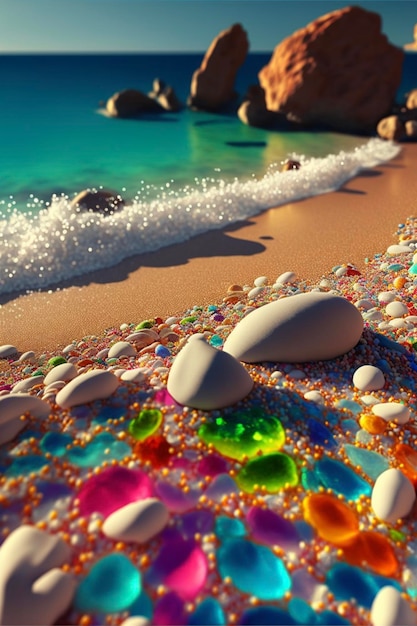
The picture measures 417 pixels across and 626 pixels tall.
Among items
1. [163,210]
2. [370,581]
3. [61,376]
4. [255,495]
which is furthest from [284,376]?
[163,210]

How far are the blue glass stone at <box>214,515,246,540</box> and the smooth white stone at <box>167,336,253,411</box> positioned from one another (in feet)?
1.24

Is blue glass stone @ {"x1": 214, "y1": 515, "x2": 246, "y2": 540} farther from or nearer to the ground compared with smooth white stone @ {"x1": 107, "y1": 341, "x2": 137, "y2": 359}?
farther from the ground

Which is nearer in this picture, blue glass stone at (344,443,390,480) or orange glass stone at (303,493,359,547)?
orange glass stone at (303,493,359,547)

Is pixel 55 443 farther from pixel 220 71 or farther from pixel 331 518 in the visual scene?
pixel 220 71

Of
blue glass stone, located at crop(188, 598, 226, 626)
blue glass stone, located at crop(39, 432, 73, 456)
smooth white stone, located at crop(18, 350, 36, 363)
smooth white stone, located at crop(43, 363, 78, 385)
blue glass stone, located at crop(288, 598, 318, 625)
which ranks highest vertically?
blue glass stone, located at crop(39, 432, 73, 456)

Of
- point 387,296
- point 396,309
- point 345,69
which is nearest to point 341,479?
point 396,309

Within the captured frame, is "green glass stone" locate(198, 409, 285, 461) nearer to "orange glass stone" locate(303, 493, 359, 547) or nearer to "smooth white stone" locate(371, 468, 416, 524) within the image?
"orange glass stone" locate(303, 493, 359, 547)

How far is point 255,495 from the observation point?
1.34 m

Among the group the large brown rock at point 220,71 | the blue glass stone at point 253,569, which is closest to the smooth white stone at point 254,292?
the blue glass stone at point 253,569

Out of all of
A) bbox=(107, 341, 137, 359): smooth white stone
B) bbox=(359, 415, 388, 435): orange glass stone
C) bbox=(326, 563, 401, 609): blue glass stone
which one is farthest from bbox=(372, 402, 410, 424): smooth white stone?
bbox=(107, 341, 137, 359): smooth white stone

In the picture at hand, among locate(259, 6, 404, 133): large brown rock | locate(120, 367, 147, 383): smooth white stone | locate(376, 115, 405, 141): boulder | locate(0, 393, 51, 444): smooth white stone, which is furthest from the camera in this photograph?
locate(259, 6, 404, 133): large brown rock

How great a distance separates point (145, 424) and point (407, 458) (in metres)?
0.81

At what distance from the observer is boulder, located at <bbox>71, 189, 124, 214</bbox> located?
15.8ft

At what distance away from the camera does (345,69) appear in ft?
35.1
